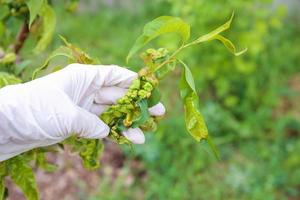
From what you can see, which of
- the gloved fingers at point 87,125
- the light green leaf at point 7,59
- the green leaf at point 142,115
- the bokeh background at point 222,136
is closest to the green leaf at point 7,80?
the light green leaf at point 7,59

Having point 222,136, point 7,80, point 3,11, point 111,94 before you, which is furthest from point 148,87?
point 222,136

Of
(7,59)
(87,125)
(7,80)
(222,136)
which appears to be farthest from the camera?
(222,136)

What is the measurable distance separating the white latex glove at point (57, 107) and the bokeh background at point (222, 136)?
1.16 m

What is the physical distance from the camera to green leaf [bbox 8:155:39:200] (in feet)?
3.81

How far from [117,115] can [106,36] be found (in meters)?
2.54

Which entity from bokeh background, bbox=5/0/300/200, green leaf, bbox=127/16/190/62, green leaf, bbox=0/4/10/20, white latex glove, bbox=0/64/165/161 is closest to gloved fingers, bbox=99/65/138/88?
white latex glove, bbox=0/64/165/161

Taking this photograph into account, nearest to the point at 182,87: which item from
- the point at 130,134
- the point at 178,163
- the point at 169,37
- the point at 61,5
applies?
the point at 130,134

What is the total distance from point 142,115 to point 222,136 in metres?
1.70

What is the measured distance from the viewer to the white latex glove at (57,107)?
3.36 feet

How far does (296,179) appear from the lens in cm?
244

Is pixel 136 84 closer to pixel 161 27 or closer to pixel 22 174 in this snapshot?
pixel 161 27

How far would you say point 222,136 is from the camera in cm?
269

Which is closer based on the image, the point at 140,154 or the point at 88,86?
the point at 88,86

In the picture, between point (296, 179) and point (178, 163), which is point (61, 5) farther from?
point (296, 179)
